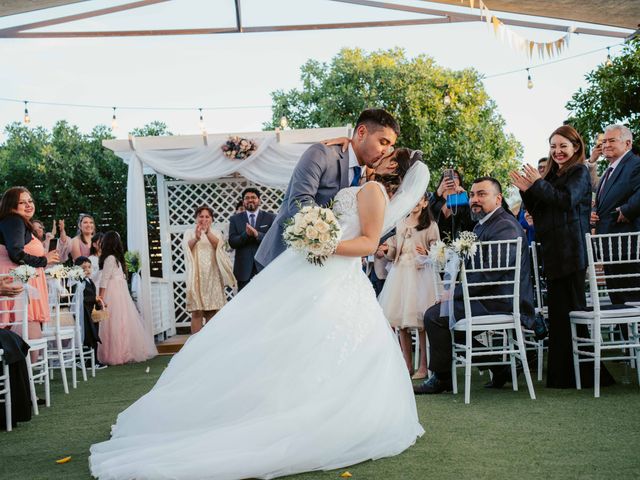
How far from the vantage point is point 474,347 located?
17.8ft

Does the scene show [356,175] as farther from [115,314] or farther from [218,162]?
[218,162]

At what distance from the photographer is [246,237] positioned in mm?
9094

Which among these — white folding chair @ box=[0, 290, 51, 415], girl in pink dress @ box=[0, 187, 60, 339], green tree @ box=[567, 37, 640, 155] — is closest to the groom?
white folding chair @ box=[0, 290, 51, 415]

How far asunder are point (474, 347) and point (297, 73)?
2364cm

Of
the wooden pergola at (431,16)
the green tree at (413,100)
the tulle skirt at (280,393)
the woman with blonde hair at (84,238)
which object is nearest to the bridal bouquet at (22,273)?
the tulle skirt at (280,393)

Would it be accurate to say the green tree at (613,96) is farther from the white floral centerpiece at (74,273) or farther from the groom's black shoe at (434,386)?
the white floral centerpiece at (74,273)

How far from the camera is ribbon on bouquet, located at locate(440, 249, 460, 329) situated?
4.97m

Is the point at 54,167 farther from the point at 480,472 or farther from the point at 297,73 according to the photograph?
the point at 480,472

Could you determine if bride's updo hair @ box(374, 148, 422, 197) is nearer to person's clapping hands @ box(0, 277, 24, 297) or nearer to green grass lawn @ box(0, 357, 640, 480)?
green grass lawn @ box(0, 357, 640, 480)

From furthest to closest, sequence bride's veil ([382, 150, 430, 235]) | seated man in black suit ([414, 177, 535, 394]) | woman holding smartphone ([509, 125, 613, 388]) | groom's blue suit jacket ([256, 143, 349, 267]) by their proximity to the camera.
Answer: seated man in black suit ([414, 177, 535, 394]) → woman holding smartphone ([509, 125, 613, 388]) → bride's veil ([382, 150, 430, 235]) → groom's blue suit jacket ([256, 143, 349, 267])

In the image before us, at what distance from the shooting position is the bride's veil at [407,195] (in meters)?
3.70

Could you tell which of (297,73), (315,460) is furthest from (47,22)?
(297,73)

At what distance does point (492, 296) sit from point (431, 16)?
224 inches

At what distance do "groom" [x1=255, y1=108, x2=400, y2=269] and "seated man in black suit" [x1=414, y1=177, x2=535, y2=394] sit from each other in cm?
185
